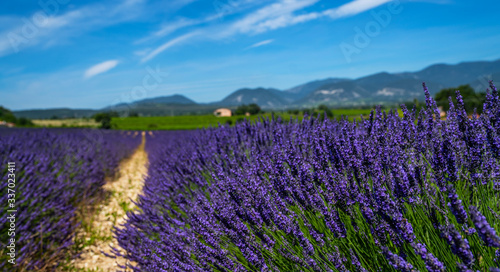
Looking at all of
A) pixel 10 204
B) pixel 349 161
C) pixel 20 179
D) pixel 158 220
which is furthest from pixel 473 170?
pixel 20 179

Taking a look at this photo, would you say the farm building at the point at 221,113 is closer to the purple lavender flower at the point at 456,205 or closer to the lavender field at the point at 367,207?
the lavender field at the point at 367,207

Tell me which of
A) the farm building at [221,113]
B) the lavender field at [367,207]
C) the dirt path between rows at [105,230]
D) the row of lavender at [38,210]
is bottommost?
the dirt path between rows at [105,230]

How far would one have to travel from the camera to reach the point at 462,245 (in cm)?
75

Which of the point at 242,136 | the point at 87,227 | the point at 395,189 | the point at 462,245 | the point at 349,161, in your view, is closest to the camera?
the point at 462,245

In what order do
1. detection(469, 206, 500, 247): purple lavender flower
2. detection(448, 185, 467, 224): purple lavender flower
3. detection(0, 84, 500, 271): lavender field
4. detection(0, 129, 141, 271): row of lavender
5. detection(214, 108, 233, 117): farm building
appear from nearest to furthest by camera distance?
detection(469, 206, 500, 247): purple lavender flower < detection(448, 185, 467, 224): purple lavender flower < detection(0, 84, 500, 271): lavender field < detection(0, 129, 141, 271): row of lavender < detection(214, 108, 233, 117): farm building

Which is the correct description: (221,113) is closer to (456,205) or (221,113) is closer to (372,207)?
(372,207)

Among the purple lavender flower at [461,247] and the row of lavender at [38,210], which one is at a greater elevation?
the purple lavender flower at [461,247]

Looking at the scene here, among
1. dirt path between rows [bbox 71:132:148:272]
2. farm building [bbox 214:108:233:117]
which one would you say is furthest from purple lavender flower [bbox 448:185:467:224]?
farm building [bbox 214:108:233:117]

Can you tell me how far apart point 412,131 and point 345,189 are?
70 cm

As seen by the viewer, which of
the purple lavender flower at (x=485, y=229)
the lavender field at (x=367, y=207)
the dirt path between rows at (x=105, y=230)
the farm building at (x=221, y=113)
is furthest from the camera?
the farm building at (x=221, y=113)

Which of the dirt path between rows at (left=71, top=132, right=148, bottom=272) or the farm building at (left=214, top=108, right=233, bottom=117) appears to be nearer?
the dirt path between rows at (left=71, top=132, right=148, bottom=272)

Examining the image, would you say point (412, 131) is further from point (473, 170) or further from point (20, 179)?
point (20, 179)

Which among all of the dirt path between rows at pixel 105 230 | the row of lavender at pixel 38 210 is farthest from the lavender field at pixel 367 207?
the dirt path between rows at pixel 105 230

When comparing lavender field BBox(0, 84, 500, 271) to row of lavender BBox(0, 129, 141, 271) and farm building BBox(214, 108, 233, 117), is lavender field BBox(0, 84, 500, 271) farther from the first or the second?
farm building BBox(214, 108, 233, 117)
